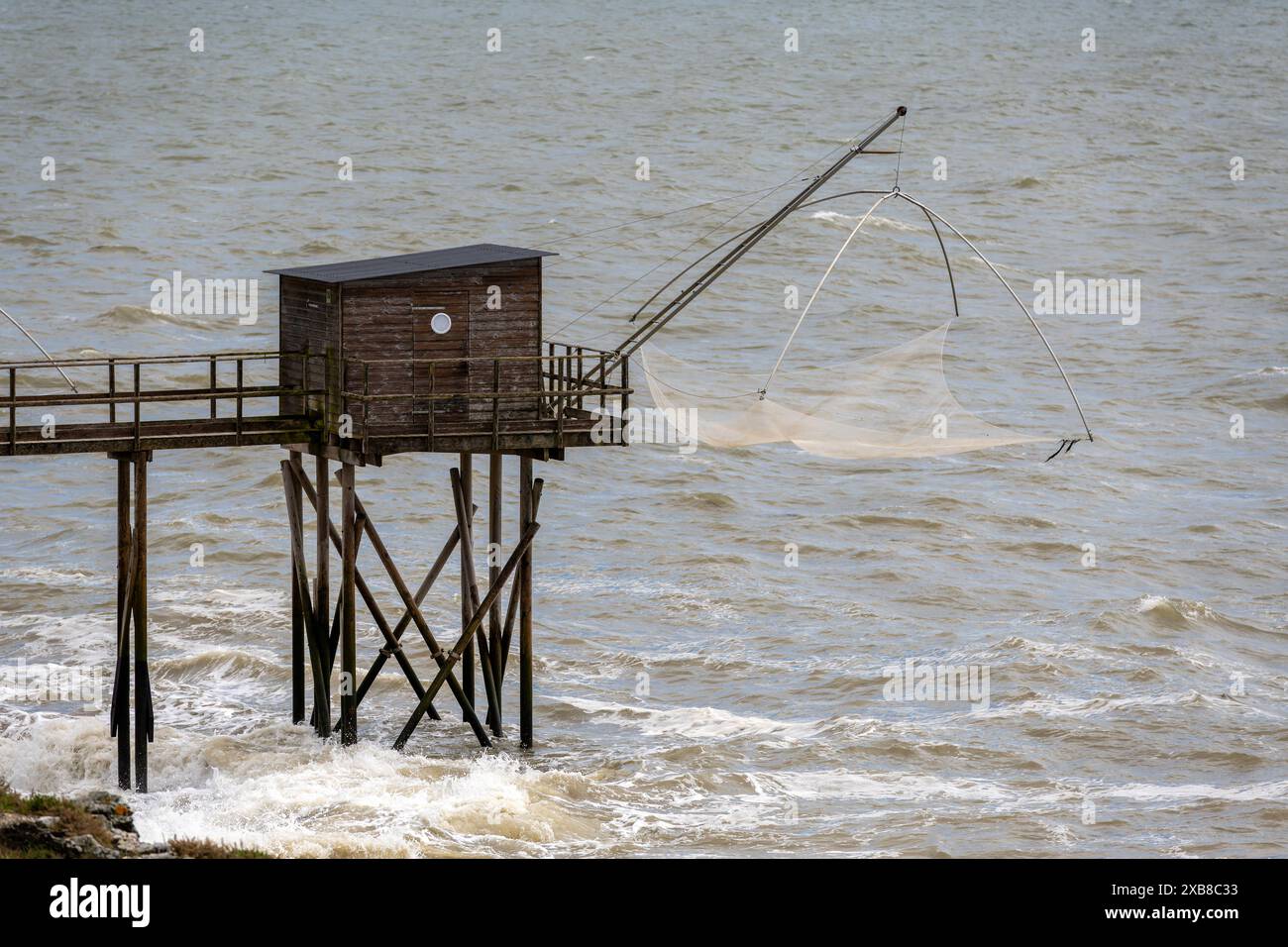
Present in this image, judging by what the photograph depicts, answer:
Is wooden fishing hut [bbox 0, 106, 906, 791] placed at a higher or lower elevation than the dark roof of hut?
lower

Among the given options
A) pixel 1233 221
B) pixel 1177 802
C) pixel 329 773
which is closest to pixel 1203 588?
pixel 1177 802

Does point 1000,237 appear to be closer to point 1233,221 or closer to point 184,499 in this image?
point 1233,221

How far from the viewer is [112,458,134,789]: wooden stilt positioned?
28844 mm

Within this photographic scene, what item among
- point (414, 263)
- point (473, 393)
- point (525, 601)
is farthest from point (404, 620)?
point (414, 263)

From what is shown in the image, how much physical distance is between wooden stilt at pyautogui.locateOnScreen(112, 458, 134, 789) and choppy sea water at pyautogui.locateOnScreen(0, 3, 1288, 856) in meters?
0.85

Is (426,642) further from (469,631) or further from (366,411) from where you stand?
(366,411)

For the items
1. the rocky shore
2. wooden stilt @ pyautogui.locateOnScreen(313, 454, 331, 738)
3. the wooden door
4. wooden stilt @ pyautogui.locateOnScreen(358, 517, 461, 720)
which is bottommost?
the rocky shore

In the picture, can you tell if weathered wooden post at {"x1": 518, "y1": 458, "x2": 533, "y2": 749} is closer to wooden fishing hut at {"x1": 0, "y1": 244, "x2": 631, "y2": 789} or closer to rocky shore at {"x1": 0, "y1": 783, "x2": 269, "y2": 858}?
wooden fishing hut at {"x1": 0, "y1": 244, "x2": 631, "y2": 789}

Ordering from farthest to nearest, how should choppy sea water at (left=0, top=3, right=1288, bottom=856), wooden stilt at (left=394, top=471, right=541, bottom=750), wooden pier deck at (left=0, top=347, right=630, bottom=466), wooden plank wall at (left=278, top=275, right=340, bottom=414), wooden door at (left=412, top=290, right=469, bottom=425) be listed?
1. choppy sea water at (left=0, top=3, right=1288, bottom=856)
2. wooden stilt at (left=394, top=471, right=541, bottom=750)
3. wooden door at (left=412, top=290, right=469, bottom=425)
4. wooden plank wall at (left=278, top=275, right=340, bottom=414)
5. wooden pier deck at (left=0, top=347, right=630, bottom=466)

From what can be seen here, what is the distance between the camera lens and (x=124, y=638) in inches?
1152

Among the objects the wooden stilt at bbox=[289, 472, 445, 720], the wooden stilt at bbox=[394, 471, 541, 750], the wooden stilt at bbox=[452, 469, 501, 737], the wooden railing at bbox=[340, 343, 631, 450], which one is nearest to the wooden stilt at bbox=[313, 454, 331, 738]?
the wooden stilt at bbox=[289, 472, 445, 720]

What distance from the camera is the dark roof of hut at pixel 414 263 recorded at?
1140 inches

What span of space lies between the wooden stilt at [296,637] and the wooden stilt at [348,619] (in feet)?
3.80

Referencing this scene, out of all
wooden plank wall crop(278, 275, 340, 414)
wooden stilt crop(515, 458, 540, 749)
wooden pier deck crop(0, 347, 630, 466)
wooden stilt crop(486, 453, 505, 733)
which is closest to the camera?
wooden pier deck crop(0, 347, 630, 466)
